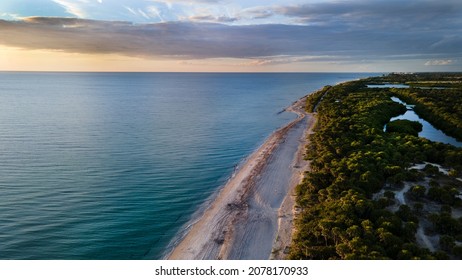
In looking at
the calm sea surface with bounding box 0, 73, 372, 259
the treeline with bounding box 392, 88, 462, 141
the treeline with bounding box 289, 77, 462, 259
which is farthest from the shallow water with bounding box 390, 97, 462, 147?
the calm sea surface with bounding box 0, 73, 372, 259

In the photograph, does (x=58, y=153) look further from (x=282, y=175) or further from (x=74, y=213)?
(x=282, y=175)

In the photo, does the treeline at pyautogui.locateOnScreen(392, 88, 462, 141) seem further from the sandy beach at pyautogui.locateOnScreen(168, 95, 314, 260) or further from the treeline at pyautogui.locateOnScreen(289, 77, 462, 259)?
the sandy beach at pyautogui.locateOnScreen(168, 95, 314, 260)

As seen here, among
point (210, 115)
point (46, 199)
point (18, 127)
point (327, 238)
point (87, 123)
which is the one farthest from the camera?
point (210, 115)

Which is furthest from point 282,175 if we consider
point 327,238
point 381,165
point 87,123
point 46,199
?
point 87,123

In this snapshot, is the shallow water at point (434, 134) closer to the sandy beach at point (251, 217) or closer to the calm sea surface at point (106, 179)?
the sandy beach at point (251, 217)

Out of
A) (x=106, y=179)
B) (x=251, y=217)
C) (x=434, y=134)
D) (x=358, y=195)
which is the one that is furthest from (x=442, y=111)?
(x=106, y=179)

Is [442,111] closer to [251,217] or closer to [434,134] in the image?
[434,134]

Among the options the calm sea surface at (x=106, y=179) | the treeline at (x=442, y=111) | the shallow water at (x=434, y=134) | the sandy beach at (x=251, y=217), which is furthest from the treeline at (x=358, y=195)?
the treeline at (x=442, y=111)
